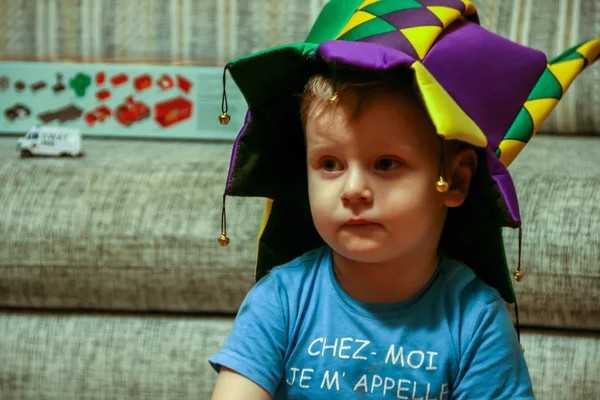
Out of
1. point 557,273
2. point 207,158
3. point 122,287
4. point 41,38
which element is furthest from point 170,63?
point 557,273

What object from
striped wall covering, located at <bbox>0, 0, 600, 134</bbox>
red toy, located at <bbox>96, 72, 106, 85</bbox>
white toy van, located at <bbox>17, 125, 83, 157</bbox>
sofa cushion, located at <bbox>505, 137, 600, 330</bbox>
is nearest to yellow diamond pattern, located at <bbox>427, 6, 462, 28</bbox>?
sofa cushion, located at <bbox>505, 137, 600, 330</bbox>

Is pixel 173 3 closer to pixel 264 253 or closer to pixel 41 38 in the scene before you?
pixel 41 38

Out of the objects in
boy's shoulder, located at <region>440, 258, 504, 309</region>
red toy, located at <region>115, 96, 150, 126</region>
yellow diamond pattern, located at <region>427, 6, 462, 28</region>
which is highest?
yellow diamond pattern, located at <region>427, 6, 462, 28</region>

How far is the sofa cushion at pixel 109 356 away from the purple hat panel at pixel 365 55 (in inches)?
20.1

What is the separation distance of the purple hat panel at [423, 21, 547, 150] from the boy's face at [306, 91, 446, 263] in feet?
0.14

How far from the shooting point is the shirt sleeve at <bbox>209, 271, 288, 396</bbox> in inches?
29.0

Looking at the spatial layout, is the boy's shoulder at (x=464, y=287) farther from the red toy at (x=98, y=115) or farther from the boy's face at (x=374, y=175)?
the red toy at (x=98, y=115)

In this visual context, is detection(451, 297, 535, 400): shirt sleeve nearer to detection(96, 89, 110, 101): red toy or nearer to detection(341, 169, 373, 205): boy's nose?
detection(341, 169, 373, 205): boy's nose

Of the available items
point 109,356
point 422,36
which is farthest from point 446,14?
point 109,356

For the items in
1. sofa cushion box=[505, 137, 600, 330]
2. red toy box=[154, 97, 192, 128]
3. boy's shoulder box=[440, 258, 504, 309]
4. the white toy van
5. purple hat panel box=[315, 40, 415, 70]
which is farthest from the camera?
red toy box=[154, 97, 192, 128]

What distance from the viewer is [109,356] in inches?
41.6

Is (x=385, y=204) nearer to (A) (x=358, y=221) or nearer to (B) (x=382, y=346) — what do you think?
(A) (x=358, y=221)

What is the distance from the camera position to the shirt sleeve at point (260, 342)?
2.41 ft

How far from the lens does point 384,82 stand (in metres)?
0.69
